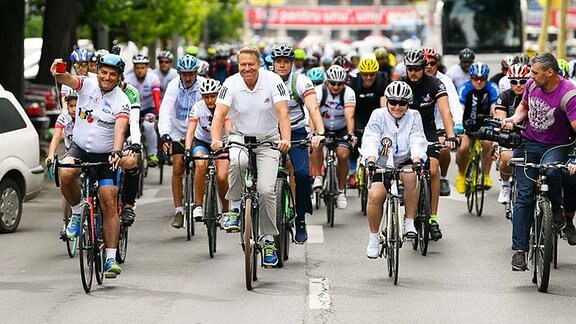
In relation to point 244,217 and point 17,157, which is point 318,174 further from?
point 244,217

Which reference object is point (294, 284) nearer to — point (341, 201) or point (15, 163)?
point (15, 163)

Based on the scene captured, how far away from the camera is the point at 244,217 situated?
11531 millimetres

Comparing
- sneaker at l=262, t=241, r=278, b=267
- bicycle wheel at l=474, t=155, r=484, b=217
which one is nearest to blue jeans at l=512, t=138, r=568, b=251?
sneaker at l=262, t=241, r=278, b=267

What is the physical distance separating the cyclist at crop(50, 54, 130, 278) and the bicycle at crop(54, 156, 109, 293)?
85mm

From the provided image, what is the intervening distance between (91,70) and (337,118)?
A: 9.82 feet

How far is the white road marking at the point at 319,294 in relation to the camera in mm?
10750

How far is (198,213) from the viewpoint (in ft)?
46.8

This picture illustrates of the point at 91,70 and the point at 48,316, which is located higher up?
the point at 91,70

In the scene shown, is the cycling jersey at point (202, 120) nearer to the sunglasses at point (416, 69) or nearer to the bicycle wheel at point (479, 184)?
the sunglasses at point (416, 69)

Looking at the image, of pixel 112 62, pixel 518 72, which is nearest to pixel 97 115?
pixel 112 62

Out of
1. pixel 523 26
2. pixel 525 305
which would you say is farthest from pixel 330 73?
pixel 523 26

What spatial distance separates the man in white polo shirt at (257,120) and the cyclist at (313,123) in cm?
72

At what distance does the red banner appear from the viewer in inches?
4700

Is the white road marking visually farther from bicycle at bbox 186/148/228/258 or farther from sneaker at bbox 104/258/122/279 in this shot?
bicycle at bbox 186/148/228/258
